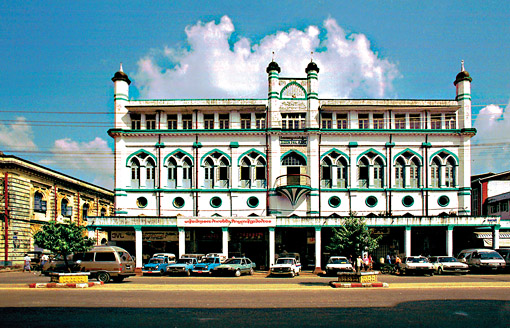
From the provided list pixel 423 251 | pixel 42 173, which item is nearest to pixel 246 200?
pixel 423 251

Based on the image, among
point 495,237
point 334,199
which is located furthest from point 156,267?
point 495,237

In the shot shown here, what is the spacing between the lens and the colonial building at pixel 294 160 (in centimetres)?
4397

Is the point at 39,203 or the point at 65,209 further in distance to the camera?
the point at 65,209

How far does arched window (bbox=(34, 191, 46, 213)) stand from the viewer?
49.4 meters

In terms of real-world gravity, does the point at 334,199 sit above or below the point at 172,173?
below

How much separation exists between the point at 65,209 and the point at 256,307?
45.8 meters

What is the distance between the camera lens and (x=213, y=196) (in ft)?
145

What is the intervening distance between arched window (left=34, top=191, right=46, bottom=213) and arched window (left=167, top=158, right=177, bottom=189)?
1566 cm

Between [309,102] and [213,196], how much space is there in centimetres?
1262

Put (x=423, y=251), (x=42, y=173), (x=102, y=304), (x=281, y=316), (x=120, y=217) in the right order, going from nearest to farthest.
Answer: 1. (x=281, y=316)
2. (x=102, y=304)
3. (x=120, y=217)
4. (x=423, y=251)
5. (x=42, y=173)

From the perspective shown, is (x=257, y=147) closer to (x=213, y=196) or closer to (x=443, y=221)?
(x=213, y=196)

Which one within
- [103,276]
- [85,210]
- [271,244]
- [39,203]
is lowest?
[103,276]

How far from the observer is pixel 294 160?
44.6 meters

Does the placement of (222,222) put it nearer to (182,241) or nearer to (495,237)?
(182,241)
